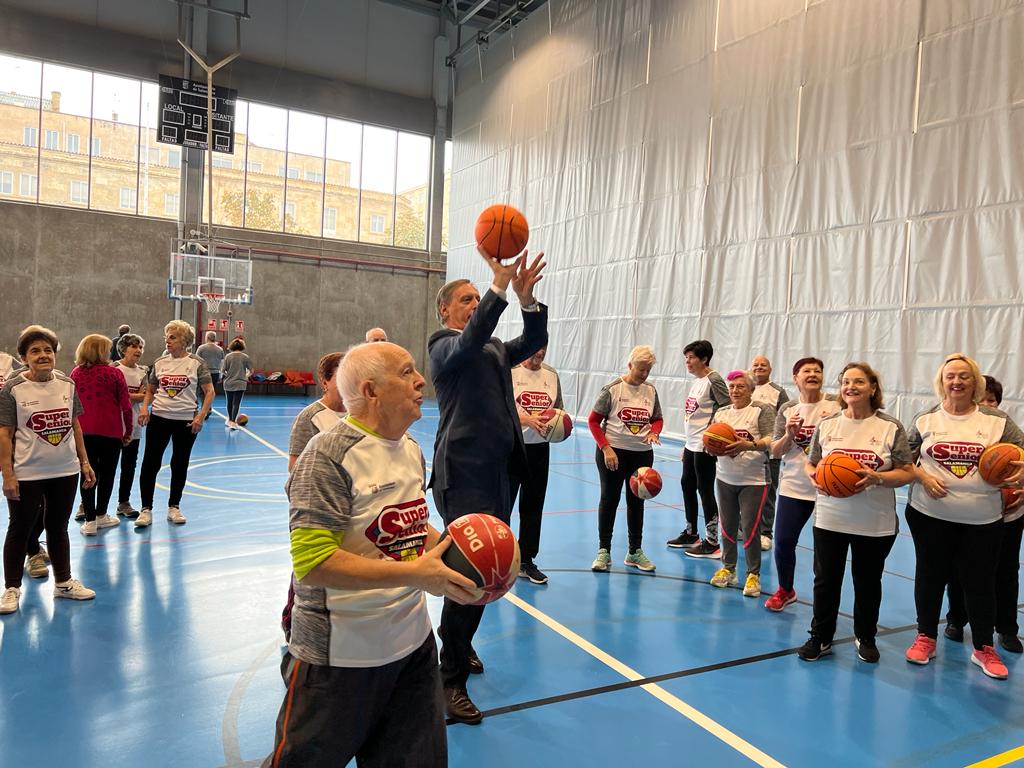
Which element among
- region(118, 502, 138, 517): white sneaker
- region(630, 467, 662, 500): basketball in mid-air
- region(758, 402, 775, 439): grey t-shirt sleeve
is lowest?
region(118, 502, 138, 517): white sneaker

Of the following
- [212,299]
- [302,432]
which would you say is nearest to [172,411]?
[302,432]

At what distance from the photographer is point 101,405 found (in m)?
6.11

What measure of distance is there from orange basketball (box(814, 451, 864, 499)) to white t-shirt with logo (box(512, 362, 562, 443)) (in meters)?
2.31

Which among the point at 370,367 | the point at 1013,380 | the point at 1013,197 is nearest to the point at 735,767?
the point at 370,367

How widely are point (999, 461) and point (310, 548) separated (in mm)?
3910

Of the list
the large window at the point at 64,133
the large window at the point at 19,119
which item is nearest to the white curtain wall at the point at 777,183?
the large window at the point at 64,133

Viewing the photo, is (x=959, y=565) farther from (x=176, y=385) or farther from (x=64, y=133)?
(x=64, y=133)

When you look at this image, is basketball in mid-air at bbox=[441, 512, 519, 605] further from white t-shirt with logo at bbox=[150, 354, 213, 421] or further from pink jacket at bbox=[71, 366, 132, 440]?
white t-shirt with logo at bbox=[150, 354, 213, 421]

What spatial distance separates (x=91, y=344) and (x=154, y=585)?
229 centimetres

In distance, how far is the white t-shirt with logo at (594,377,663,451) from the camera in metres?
6.02

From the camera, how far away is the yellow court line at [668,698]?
3195 mm

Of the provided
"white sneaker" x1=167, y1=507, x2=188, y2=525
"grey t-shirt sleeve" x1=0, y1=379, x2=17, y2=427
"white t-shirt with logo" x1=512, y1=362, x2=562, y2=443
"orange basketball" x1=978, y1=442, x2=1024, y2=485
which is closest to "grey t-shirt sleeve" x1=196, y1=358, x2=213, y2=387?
"white sneaker" x1=167, y1=507, x2=188, y2=525

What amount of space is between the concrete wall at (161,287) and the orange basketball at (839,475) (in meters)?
20.6

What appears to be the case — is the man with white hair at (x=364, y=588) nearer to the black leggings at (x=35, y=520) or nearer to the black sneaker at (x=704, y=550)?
the black leggings at (x=35, y=520)
